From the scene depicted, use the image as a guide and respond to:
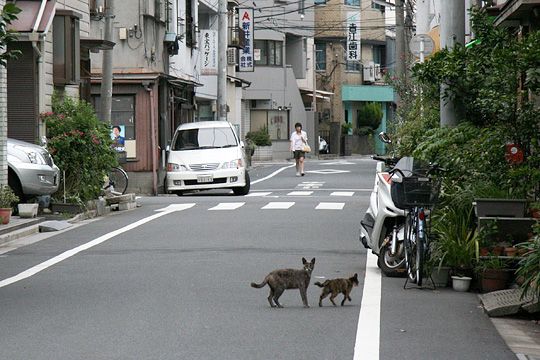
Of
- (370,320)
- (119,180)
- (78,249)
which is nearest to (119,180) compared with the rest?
(119,180)

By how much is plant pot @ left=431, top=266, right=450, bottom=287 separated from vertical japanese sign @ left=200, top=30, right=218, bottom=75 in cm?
3385

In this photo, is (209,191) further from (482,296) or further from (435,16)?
(482,296)

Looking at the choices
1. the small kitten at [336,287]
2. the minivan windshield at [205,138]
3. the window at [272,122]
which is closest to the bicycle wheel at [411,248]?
the small kitten at [336,287]

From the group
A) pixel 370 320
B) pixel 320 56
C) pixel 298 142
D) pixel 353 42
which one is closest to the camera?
pixel 370 320

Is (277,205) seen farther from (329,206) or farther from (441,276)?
(441,276)

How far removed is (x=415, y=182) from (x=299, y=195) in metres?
16.7

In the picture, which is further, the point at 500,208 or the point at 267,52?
the point at 267,52

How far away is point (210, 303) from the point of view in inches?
443

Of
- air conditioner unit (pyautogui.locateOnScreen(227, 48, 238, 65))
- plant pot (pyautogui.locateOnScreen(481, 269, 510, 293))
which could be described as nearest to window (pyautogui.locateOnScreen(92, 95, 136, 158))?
air conditioner unit (pyautogui.locateOnScreen(227, 48, 238, 65))

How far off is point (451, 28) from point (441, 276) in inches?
174

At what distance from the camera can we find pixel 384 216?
13.8 metres

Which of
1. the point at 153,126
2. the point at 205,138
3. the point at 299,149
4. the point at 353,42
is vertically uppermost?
the point at 353,42

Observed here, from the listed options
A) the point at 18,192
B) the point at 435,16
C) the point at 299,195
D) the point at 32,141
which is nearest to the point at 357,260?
the point at 18,192

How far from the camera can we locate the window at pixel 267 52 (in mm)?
67812
